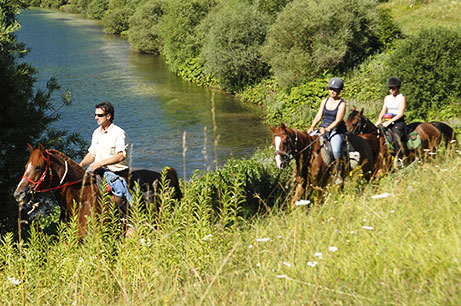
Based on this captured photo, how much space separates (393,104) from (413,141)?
42.1 inches

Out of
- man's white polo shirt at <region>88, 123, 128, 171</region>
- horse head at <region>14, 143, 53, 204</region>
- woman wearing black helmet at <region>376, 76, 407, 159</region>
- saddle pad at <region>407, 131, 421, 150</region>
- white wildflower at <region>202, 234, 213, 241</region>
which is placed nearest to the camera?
white wildflower at <region>202, 234, 213, 241</region>

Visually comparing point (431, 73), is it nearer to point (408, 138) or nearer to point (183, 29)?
point (408, 138)

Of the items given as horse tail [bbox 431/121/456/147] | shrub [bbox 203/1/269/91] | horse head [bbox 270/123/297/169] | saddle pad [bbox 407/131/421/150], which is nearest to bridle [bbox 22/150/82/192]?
horse head [bbox 270/123/297/169]

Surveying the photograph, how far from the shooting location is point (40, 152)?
802 cm

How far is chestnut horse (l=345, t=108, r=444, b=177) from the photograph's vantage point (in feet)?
38.9

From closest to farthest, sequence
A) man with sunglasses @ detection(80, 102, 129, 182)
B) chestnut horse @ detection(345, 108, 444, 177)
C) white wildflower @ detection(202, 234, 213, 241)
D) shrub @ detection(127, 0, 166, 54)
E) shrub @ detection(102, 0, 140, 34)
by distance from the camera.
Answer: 1. white wildflower @ detection(202, 234, 213, 241)
2. man with sunglasses @ detection(80, 102, 129, 182)
3. chestnut horse @ detection(345, 108, 444, 177)
4. shrub @ detection(127, 0, 166, 54)
5. shrub @ detection(102, 0, 140, 34)

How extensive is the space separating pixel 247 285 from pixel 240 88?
137ft

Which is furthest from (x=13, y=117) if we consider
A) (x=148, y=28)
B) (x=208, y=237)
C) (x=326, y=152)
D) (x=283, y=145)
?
(x=148, y=28)

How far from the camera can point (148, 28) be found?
6719cm

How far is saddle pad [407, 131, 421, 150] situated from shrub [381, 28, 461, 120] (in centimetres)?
1623

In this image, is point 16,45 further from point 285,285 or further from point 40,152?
point 285,285

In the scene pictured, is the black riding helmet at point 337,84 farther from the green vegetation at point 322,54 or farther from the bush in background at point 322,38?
the bush in background at point 322,38

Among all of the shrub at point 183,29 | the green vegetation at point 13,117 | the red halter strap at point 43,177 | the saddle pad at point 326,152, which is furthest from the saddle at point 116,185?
the shrub at point 183,29

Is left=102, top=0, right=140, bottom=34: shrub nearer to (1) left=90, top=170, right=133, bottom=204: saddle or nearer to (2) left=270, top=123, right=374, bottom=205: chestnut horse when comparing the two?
(2) left=270, top=123, right=374, bottom=205: chestnut horse
